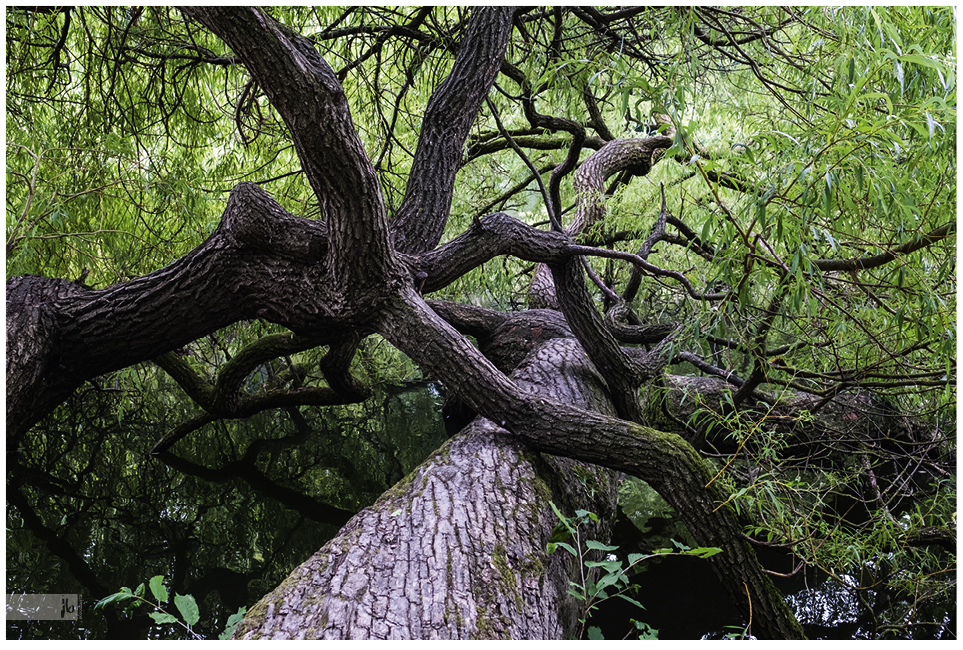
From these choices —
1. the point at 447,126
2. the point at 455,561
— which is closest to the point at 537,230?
the point at 447,126

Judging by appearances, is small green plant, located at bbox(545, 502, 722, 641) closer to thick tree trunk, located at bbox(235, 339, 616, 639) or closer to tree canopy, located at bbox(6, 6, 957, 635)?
thick tree trunk, located at bbox(235, 339, 616, 639)

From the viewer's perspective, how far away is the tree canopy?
141 cm

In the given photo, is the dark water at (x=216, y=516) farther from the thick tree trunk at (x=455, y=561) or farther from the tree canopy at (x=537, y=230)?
the thick tree trunk at (x=455, y=561)

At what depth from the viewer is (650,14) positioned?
2572 mm

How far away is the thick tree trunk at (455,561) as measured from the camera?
1.21 metres

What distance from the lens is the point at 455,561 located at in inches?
55.5

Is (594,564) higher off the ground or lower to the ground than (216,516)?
lower

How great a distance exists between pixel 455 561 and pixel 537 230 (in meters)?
1.54
